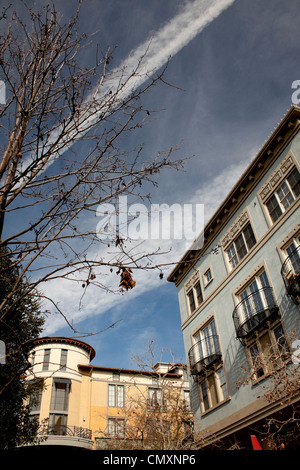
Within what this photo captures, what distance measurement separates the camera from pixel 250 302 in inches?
680

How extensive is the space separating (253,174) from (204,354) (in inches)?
440

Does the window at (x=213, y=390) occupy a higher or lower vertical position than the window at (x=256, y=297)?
lower

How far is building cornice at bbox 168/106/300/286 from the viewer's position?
1628 cm

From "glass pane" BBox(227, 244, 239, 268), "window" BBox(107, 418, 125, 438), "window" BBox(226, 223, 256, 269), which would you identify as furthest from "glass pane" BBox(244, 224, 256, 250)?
"window" BBox(107, 418, 125, 438)

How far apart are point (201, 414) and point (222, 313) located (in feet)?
19.6

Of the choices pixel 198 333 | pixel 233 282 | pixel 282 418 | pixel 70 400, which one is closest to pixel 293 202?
pixel 233 282

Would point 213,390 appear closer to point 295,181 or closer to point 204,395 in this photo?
point 204,395

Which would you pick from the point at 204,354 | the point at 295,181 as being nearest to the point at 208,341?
the point at 204,354

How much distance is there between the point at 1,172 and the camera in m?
4.80

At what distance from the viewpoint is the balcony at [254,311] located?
15.4 meters

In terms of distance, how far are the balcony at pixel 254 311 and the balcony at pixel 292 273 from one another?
4.12 feet

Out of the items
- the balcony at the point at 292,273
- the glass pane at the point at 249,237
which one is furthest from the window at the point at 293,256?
the glass pane at the point at 249,237

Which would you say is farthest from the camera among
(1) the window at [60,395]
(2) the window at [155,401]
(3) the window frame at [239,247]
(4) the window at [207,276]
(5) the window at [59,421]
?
(1) the window at [60,395]

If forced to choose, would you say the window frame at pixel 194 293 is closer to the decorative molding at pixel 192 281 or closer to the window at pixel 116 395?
the decorative molding at pixel 192 281
